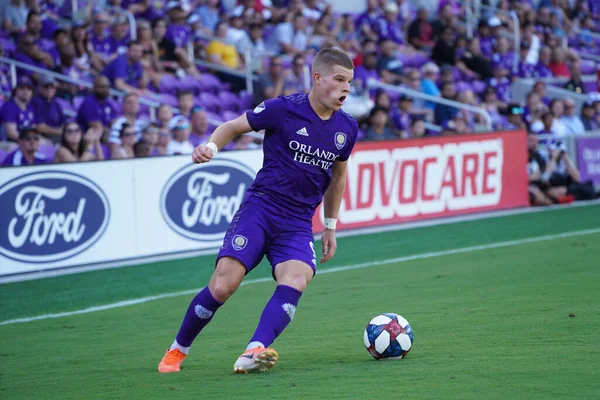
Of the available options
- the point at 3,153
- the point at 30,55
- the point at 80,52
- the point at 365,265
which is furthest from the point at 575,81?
the point at 3,153

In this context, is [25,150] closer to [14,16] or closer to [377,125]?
[14,16]

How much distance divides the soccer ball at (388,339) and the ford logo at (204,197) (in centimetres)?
738

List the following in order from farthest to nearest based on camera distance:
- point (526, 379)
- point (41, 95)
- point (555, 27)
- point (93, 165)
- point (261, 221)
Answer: point (555, 27), point (41, 95), point (93, 165), point (261, 221), point (526, 379)

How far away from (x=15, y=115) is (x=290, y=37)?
8.36m

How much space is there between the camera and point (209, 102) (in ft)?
62.7

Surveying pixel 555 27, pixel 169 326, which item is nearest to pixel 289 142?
pixel 169 326

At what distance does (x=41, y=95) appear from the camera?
1553 cm

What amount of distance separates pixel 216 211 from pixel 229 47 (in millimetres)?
6973

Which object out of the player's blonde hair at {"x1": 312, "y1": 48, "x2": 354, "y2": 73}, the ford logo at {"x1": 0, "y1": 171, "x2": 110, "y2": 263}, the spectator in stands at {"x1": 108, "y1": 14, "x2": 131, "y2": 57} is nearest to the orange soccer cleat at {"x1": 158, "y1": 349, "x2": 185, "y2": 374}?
the player's blonde hair at {"x1": 312, "y1": 48, "x2": 354, "y2": 73}

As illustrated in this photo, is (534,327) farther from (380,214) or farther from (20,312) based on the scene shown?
(380,214)

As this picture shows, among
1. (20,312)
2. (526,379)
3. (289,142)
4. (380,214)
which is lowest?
(380,214)

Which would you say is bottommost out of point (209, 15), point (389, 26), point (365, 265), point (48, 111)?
point (389, 26)

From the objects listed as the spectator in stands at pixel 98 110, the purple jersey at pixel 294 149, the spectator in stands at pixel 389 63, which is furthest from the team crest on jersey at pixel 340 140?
the spectator in stands at pixel 389 63

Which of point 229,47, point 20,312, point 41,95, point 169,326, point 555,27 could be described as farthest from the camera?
Answer: point 555,27
